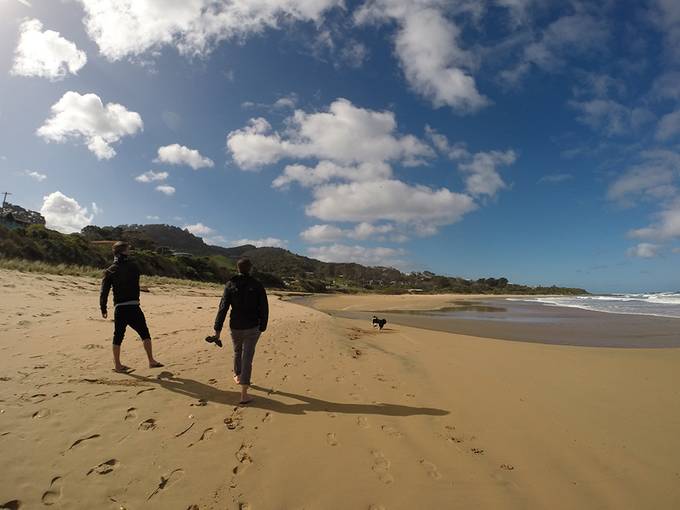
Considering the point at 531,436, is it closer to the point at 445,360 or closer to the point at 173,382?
the point at 445,360

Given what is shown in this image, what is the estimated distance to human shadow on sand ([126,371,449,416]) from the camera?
5.21 metres

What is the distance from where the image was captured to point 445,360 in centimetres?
908

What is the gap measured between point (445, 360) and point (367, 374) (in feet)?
8.82

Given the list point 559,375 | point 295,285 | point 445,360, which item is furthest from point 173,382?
point 295,285

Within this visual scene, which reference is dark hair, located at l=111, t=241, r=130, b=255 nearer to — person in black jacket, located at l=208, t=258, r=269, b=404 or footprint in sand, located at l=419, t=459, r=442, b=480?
person in black jacket, located at l=208, t=258, r=269, b=404

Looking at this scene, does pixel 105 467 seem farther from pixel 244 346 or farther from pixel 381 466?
pixel 381 466

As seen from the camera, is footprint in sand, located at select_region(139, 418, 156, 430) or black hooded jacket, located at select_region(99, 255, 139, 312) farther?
black hooded jacket, located at select_region(99, 255, 139, 312)

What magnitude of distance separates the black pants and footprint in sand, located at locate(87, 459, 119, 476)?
9.94 ft

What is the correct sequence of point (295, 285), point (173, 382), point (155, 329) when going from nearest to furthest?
point (173, 382) < point (155, 329) < point (295, 285)

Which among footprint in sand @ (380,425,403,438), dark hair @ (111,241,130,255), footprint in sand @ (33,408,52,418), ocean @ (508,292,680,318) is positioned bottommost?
footprint in sand @ (380,425,403,438)

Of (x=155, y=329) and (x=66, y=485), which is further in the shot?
(x=155, y=329)

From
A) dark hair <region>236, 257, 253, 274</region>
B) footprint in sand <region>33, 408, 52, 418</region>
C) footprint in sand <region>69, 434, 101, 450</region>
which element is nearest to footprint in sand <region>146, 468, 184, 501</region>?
footprint in sand <region>69, 434, 101, 450</region>

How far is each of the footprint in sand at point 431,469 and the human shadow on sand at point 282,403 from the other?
50.7 inches

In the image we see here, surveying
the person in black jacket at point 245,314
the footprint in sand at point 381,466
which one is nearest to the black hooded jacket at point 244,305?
the person in black jacket at point 245,314
